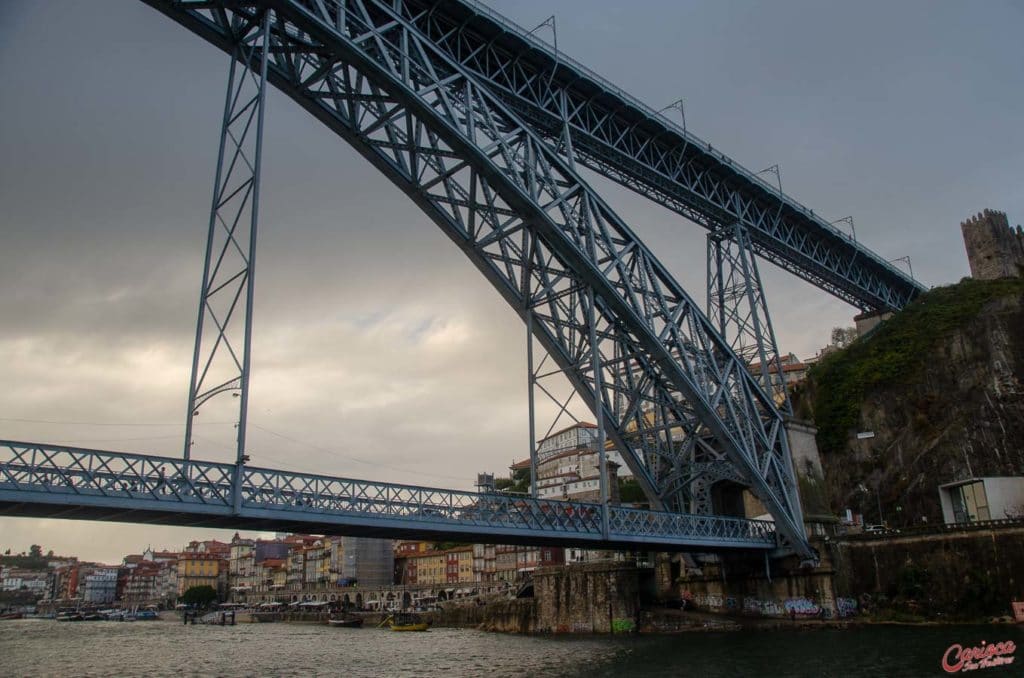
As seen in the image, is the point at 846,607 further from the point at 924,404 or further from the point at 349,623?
the point at 349,623

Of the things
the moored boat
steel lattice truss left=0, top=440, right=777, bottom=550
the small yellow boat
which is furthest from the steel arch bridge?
the moored boat

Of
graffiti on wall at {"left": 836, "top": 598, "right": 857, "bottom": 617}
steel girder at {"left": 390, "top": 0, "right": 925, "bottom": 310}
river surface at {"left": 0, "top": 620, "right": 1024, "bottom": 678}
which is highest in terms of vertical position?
steel girder at {"left": 390, "top": 0, "right": 925, "bottom": 310}

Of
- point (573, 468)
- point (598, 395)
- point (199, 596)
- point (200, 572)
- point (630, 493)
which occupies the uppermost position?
point (573, 468)

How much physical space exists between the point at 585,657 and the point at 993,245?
67150 millimetres

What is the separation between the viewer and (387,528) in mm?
20281

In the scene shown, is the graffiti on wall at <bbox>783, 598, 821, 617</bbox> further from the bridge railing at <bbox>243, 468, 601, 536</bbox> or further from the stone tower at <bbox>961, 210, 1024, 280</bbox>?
the stone tower at <bbox>961, 210, 1024, 280</bbox>

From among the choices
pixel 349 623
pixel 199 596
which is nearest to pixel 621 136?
pixel 349 623

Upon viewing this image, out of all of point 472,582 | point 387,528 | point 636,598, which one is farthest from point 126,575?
point 387,528

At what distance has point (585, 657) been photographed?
88.0 feet

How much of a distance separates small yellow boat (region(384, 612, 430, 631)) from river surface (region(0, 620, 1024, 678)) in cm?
1268

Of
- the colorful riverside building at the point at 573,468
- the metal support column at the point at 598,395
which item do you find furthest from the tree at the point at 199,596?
the metal support column at the point at 598,395

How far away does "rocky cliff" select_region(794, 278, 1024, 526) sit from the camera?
139ft

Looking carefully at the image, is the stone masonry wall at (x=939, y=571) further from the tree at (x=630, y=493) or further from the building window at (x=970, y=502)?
the tree at (x=630, y=493)

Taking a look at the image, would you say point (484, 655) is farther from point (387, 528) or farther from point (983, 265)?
point (983, 265)
